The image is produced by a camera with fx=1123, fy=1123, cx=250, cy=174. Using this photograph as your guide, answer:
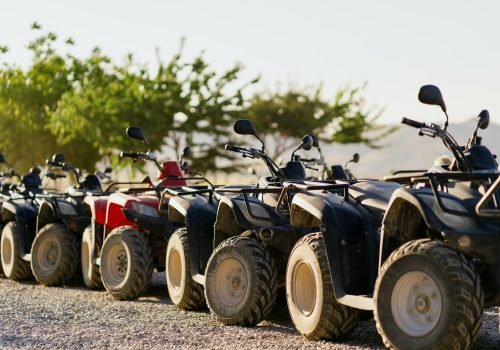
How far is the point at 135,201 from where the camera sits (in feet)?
40.4

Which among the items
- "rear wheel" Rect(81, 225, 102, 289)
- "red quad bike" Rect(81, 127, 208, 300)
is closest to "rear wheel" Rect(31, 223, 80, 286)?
"rear wheel" Rect(81, 225, 102, 289)

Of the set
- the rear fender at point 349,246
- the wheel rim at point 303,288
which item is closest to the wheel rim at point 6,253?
the wheel rim at point 303,288

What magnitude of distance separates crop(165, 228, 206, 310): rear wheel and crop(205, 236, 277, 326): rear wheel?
3.05 feet

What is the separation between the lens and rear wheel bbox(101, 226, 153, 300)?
11930mm

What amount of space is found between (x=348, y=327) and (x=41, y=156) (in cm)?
4195

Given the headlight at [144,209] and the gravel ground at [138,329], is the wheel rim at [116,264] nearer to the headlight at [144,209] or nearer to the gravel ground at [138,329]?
the gravel ground at [138,329]

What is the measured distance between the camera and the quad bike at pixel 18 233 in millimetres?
15211

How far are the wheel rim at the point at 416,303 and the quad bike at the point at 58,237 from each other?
24.9 ft

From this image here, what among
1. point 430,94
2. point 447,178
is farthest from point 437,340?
point 430,94

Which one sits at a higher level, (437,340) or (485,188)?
(485,188)

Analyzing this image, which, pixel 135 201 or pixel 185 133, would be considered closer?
pixel 135 201

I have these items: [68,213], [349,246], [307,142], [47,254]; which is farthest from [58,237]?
[349,246]

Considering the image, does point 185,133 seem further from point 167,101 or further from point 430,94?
point 430,94

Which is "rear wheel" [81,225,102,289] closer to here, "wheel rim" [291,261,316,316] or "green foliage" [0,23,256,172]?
"wheel rim" [291,261,316,316]
